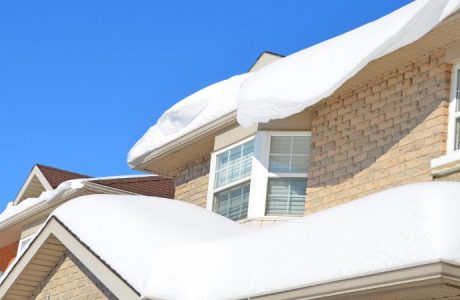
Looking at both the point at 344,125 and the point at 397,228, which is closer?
the point at 397,228

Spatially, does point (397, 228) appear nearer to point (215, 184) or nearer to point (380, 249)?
point (380, 249)

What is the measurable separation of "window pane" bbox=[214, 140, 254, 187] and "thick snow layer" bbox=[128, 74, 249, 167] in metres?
0.60

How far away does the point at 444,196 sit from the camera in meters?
7.99

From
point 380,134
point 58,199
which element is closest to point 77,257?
point 380,134

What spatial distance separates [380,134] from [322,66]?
1140mm

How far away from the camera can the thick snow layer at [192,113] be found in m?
15.4

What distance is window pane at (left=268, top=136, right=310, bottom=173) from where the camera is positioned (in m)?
14.3

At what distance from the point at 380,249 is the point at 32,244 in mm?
5844

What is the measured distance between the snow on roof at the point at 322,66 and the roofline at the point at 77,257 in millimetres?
2833

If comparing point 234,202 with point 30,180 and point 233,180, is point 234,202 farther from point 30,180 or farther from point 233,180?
point 30,180

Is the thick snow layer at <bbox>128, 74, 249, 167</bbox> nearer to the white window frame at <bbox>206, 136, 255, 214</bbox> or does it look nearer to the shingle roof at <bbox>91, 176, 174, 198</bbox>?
the white window frame at <bbox>206, 136, 255, 214</bbox>

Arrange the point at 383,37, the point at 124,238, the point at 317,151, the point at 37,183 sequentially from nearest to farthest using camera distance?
the point at 124,238 → the point at 383,37 → the point at 317,151 → the point at 37,183

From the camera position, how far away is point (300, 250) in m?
8.87

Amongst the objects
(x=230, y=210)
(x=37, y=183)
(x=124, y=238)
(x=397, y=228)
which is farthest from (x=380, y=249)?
(x=37, y=183)
